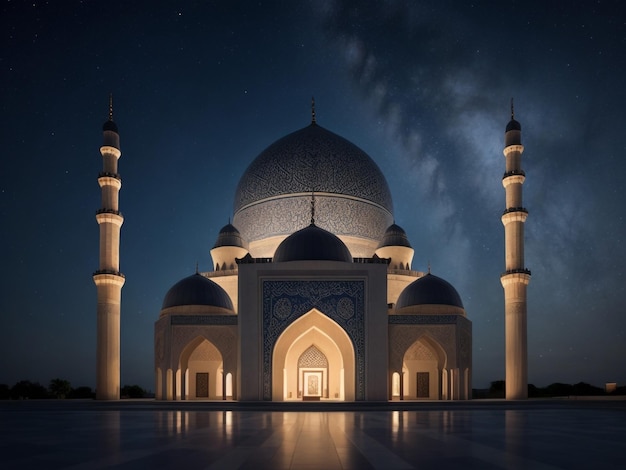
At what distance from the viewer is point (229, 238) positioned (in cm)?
2202

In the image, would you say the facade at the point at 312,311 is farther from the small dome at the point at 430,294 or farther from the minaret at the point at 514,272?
the minaret at the point at 514,272

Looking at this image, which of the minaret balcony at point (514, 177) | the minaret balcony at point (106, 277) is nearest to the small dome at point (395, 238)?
the minaret balcony at point (514, 177)

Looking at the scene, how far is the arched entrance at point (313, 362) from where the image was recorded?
16234mm

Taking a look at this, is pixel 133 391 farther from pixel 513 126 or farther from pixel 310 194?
pixel 513 126

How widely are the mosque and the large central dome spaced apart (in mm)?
45

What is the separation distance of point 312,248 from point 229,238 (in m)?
5.76

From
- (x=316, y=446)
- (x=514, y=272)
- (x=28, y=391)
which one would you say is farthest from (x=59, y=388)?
(x=316, y=446)

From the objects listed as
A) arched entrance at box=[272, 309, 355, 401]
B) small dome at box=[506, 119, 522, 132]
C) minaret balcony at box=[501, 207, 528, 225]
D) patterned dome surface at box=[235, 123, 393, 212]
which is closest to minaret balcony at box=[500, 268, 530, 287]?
minaret balcony at box=[501, 207, 528, 225]

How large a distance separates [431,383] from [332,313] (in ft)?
15.1

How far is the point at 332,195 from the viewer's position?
2180 centimetres

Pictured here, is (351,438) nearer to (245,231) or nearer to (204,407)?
(204,407)

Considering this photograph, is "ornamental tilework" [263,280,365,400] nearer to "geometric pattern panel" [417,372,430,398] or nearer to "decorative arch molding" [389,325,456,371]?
"decorative arch molding" [389,325,456,371]

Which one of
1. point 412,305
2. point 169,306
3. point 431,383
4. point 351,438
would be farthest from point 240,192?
point 351,438

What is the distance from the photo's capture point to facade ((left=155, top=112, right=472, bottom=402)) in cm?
1614
